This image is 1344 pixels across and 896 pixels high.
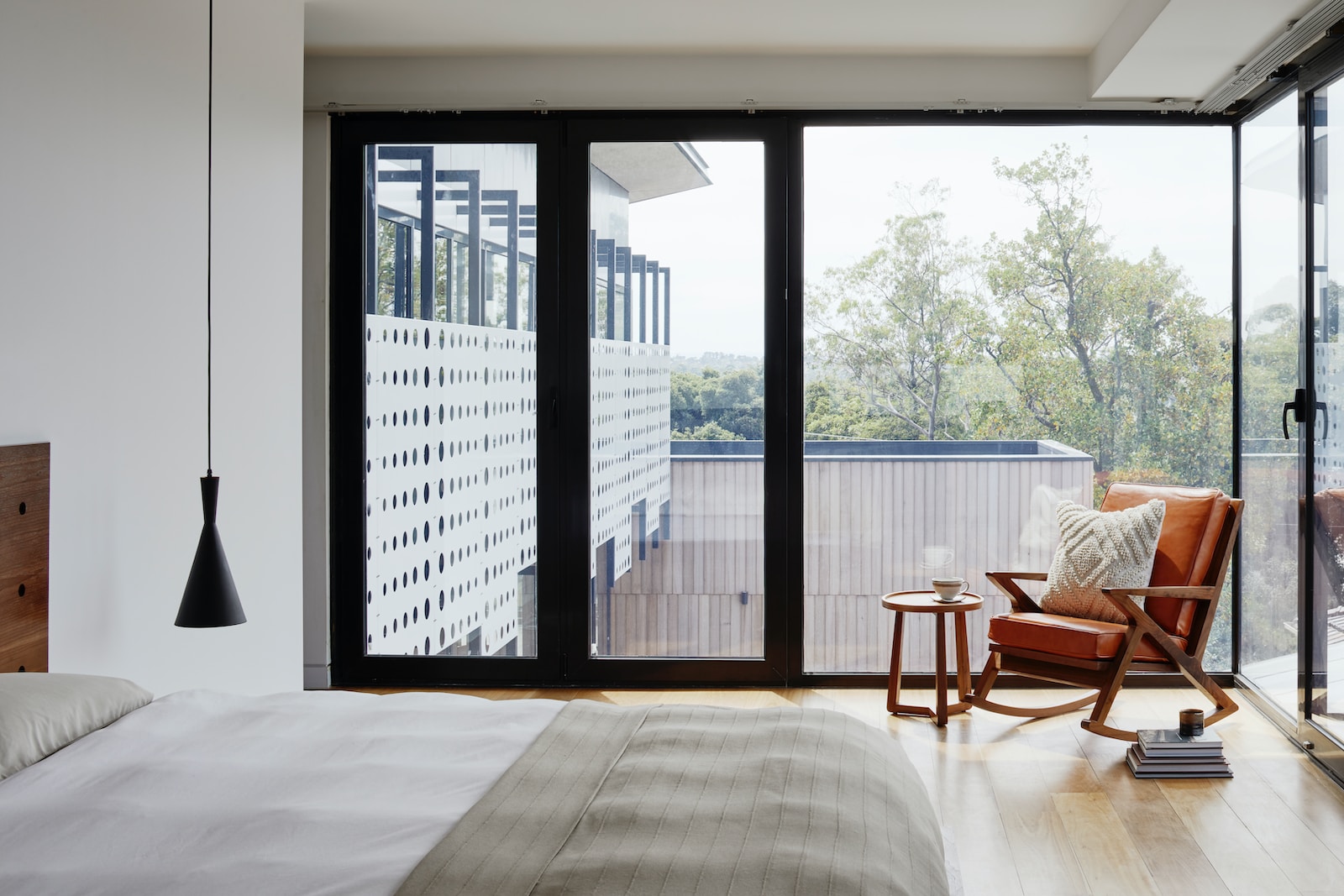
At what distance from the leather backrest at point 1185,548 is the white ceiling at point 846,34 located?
5.35 ft

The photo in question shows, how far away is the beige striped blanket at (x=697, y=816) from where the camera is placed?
4.56 ft

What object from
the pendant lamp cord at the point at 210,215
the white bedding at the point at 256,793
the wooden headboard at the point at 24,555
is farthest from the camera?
the pendant lamp cord at the point at 210,215

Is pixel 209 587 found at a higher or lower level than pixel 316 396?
lower

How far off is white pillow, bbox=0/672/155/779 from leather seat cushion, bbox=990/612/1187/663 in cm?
290

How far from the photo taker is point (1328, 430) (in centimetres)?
344

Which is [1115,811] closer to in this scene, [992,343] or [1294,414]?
[1294,414]

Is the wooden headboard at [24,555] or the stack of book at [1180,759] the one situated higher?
the wooden headboard at [24,555]

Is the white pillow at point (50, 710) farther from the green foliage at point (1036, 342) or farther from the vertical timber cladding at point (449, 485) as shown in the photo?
the green foliage at point (1036, 342)

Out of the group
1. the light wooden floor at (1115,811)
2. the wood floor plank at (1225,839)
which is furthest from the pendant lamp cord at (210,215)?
the wood floor plank at (1225,839)

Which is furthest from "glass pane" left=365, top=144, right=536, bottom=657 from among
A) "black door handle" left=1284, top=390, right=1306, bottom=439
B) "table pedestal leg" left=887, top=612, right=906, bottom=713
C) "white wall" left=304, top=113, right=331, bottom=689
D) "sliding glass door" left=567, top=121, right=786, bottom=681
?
"black door handle" left=1284, top=390, right=1306, bottom=439

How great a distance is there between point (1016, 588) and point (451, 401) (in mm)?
2513

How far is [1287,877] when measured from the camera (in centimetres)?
259

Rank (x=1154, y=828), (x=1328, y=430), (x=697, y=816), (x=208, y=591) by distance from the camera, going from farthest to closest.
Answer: (x=1328, y=430), (x=1154, y=828), (x=208, y=591), (x=697, y=816)

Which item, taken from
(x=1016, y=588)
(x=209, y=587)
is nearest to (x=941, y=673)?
(x=1016, y=588)
